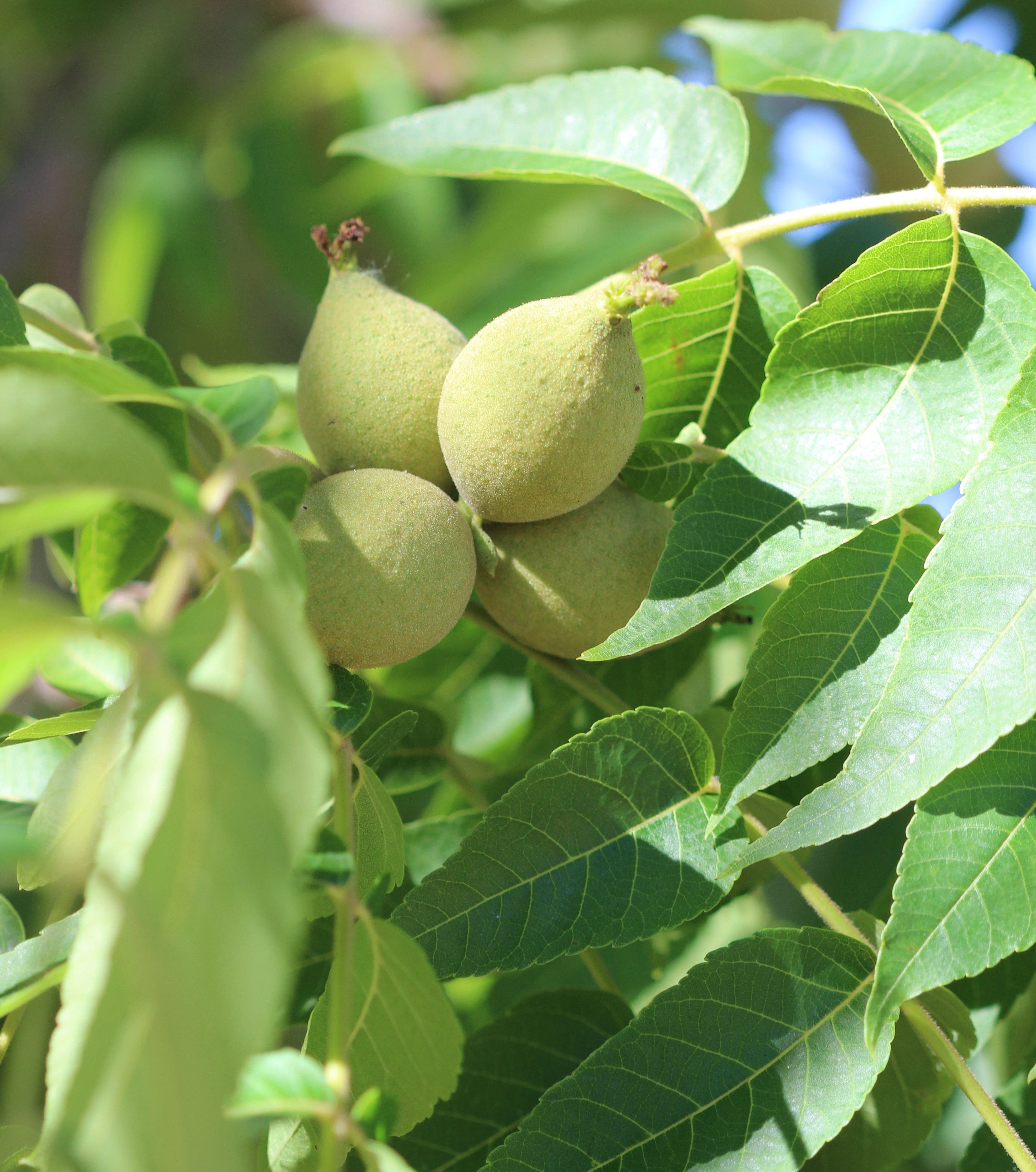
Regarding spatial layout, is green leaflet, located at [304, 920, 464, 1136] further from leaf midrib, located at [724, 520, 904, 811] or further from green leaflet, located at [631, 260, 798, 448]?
green leaflet, located at [631, 260, 798, 448]

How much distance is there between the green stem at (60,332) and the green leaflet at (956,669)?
20.5 inches

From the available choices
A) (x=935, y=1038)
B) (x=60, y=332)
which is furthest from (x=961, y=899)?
(x=60, y=332)

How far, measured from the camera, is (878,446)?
0.61 meters

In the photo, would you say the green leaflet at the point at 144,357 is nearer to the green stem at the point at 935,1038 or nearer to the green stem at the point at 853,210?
the green stem at the point at 853,210

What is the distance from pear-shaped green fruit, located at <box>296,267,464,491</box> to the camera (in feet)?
2.23

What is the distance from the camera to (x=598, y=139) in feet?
2.62

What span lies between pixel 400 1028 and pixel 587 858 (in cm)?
15

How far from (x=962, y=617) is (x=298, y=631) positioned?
32 cm

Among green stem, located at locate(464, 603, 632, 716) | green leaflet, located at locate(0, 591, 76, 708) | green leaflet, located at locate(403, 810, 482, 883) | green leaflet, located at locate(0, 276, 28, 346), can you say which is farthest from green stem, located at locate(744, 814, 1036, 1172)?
green leaflet, located at locate(0, 276, 28, 346)

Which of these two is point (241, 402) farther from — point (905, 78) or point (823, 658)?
point (905, 78)

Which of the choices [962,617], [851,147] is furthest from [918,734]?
[851,147]

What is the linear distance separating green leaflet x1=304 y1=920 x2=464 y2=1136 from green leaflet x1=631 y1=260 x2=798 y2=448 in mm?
401

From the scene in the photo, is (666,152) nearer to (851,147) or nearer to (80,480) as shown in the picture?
(80,480)

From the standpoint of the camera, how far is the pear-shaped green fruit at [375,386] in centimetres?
68
